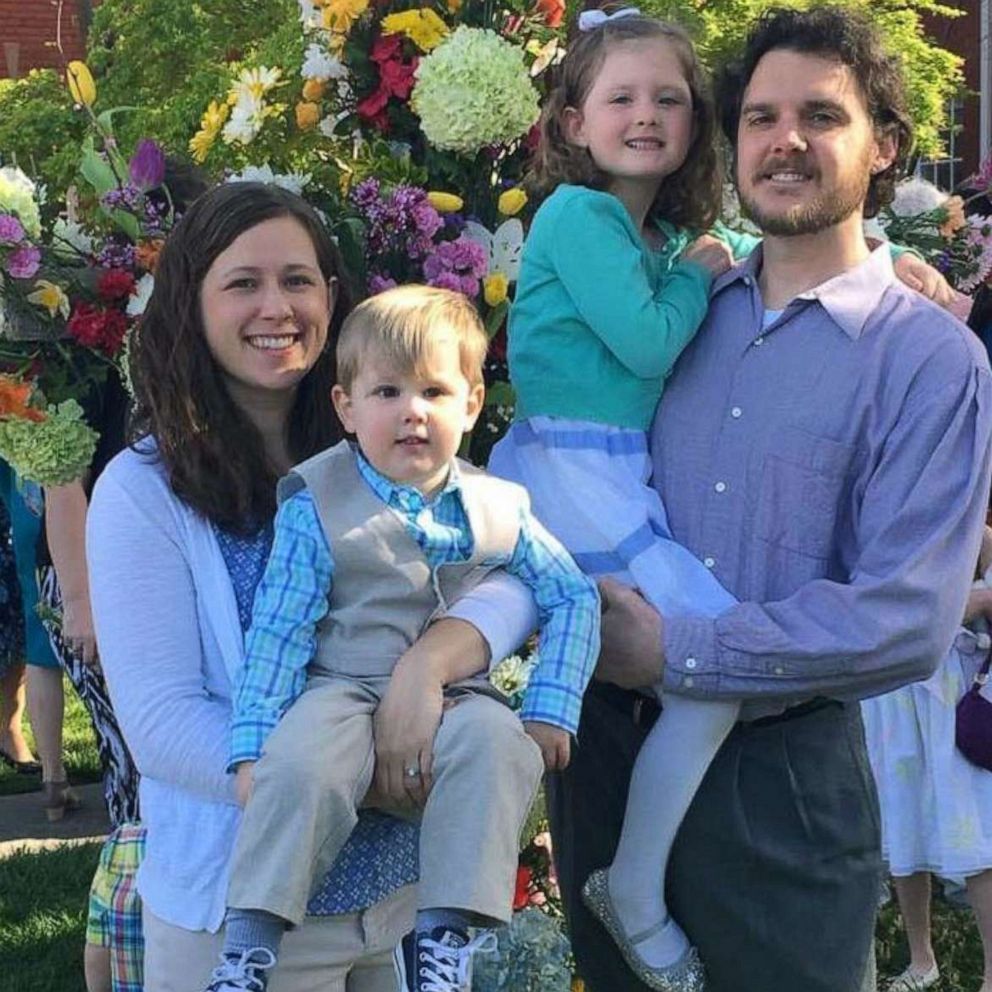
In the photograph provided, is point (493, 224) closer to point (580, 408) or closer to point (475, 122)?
point (475, 122)

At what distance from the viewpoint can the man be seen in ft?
8.44

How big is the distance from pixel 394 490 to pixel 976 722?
111 inches

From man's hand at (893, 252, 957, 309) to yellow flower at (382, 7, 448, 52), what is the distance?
1.18 m

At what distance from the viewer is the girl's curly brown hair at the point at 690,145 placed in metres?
3.08

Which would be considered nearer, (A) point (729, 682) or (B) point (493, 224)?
(A) point (729, 682)

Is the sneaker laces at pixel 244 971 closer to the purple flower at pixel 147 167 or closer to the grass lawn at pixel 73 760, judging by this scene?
the purple flower at pixel 147 167

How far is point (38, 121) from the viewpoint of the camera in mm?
14852

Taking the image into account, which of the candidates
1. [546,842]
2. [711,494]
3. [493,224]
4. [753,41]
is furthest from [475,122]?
[546,842]

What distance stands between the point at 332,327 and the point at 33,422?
1257 mm

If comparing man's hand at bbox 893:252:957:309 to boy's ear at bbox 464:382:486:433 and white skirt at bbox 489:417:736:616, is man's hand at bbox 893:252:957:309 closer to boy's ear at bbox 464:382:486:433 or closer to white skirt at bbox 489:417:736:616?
white skirt at bbox 489:417:736:616

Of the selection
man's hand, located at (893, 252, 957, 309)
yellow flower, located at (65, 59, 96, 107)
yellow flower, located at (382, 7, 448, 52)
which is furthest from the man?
yellow flower, located at (65, 59, 96, 107)

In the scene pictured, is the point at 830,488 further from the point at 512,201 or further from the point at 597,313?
the point at 512,201

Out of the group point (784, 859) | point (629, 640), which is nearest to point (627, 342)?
point (629, 640)

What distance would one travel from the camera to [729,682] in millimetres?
2678
